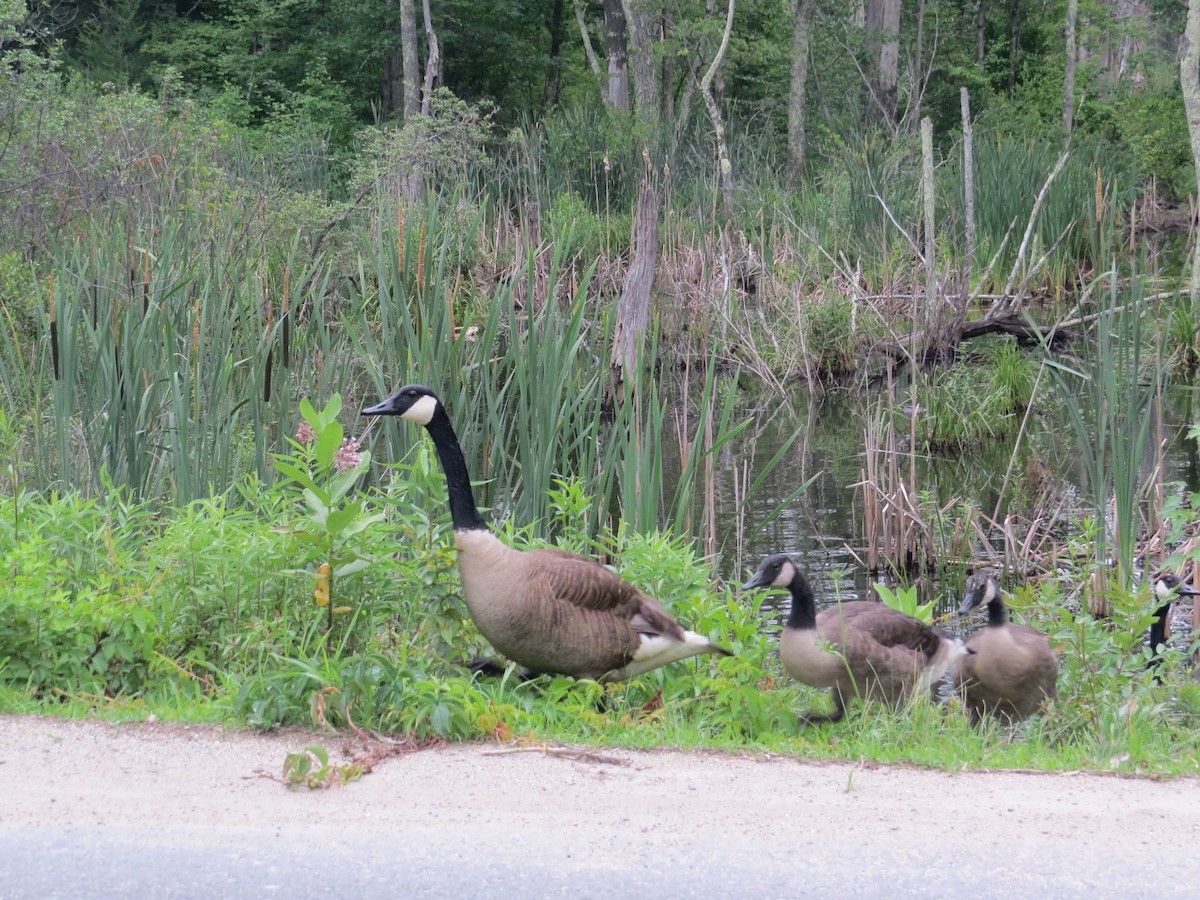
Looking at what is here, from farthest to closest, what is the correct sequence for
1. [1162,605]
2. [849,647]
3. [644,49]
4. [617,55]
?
[617,55] → [644,49] → [1162,605] → [849,647]

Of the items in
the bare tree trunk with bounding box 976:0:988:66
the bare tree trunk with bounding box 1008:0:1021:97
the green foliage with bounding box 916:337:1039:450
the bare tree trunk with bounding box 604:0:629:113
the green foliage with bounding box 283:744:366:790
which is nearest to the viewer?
the green foliage with bounding box 283:744:366:790

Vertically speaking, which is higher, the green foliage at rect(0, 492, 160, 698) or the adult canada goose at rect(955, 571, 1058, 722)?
the green foliage at rect(0, 492, 160, 698)

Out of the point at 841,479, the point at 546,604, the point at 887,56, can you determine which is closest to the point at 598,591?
the point at 546,604

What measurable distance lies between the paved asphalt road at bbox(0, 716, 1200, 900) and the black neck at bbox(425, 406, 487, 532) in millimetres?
925

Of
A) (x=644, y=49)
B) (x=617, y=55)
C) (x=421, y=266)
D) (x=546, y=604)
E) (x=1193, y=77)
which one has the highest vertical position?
(x=617, y=55)

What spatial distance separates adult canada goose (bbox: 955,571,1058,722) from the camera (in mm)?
5438

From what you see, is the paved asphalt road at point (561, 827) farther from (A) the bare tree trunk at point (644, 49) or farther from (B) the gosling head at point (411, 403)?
(A) the bare tree trunk at point (644, 49)

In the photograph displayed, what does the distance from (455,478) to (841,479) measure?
7.22 metres

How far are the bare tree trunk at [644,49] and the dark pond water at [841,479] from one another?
33.4 feet

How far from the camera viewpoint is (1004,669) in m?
5.47

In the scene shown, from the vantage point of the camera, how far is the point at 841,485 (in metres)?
11.2

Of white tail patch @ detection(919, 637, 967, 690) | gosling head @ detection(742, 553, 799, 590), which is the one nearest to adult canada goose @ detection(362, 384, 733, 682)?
gosling head @ detection(742, 553, 799, 590)

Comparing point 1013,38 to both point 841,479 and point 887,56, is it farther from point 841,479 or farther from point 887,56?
point 841,479

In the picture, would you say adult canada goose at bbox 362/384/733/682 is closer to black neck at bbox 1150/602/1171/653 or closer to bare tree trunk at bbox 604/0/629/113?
black neck at bbox 1150/602/1171/653
